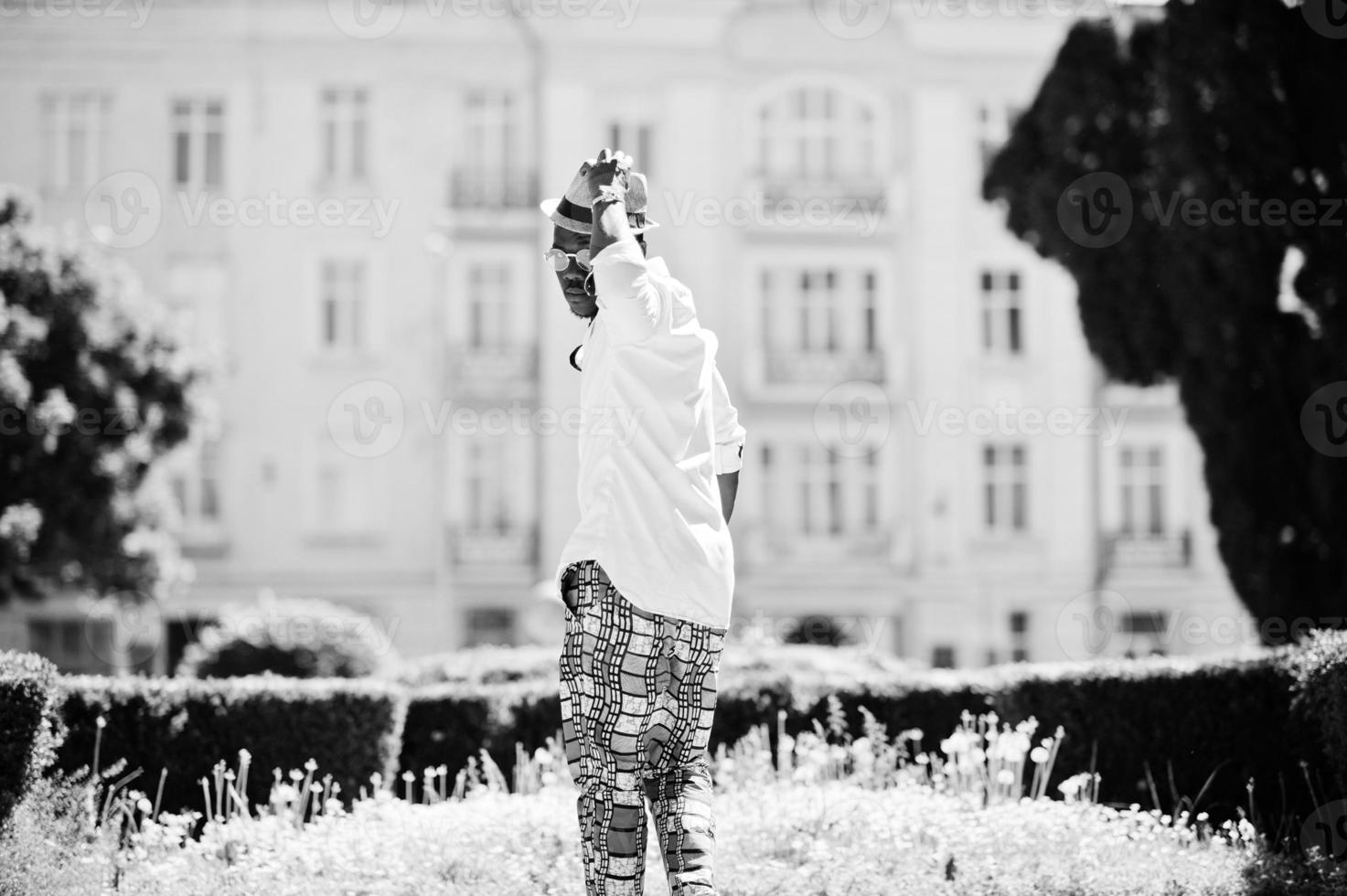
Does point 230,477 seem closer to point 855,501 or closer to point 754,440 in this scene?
point 754,440

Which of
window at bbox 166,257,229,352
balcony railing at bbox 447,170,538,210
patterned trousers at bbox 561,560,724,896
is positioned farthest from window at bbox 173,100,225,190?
patterned trousers at bbox 561,560,724,896

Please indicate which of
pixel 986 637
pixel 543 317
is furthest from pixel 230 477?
pixel 986 637

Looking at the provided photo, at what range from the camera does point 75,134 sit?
2914cm

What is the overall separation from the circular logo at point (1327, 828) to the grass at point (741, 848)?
31 cm

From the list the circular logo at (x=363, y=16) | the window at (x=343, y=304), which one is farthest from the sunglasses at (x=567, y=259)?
the circular logo at (x=363, y=16)

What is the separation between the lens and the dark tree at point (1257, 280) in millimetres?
14852

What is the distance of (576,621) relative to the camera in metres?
4.69

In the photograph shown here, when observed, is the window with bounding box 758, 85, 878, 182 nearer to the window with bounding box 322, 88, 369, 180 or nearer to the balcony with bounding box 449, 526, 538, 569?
the window with bounding box 322, 88, 369, 180

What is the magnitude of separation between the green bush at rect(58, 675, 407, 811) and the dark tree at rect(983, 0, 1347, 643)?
9.50 meters

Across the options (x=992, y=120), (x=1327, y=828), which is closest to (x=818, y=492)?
(x=992, y=120)

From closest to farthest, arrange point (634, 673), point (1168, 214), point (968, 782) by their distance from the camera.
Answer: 1. point (634, 673)
2. point (968, 782)
3. point (1168, 214)

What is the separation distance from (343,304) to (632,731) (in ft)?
84.0

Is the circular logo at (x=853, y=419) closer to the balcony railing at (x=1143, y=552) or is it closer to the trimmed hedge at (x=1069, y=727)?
the balcony railing at (x=1143, y=552)

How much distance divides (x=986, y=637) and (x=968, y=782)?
21.3 metres
